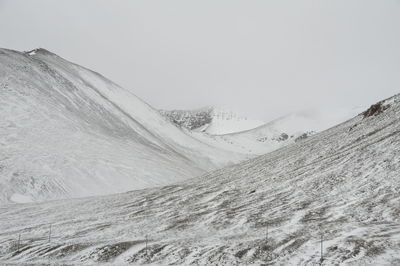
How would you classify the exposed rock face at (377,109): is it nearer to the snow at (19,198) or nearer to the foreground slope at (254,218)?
the foreground slope at (254,218)

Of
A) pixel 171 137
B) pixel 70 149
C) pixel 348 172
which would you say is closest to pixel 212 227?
pixel 348 172

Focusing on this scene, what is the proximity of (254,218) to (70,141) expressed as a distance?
62719mm

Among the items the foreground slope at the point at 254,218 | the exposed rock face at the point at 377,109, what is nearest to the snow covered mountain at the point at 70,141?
the foreground slope at the point at 254,218

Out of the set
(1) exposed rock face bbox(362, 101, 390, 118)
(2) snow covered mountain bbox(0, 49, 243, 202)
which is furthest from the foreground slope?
(2) snow covered mountain bbox(0, 49, 243, 202)

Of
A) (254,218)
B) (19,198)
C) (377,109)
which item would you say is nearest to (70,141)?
(19,198)

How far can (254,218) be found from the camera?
31297mm

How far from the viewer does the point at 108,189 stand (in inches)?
2837

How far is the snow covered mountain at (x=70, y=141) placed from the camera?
68250 mm

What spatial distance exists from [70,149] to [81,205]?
98.5 ft

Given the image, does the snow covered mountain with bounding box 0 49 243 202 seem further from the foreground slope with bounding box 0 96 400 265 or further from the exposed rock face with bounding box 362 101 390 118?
the exposed rock face with bounding box 362 101 390 118

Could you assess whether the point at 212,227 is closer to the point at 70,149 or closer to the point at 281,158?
the point at 281,158

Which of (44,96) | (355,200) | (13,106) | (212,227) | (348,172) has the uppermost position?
(44,96)

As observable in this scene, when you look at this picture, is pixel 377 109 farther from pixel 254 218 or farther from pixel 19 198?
pixel 19 198

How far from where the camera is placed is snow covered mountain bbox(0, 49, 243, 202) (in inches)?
2687
